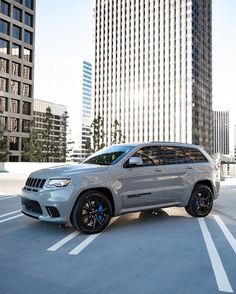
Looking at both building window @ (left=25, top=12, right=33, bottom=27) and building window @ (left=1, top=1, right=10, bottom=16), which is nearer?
building window @ (left=1, top=1, right=10, bottom=16)

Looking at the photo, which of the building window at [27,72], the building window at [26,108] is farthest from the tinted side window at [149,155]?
the building window at [27,72]

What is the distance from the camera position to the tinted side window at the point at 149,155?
23.7 feet

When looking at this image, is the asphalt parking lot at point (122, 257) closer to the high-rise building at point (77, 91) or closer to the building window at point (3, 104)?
the building window at point (3, 104)

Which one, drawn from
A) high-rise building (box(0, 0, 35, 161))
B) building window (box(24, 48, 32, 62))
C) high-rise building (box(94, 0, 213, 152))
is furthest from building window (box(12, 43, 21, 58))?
high-rise building (box(94, 0, 213, 152))

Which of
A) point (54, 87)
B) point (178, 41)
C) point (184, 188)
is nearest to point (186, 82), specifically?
point (178, 41)

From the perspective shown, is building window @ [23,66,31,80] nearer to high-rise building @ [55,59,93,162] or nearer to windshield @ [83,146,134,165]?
windshield @ [83,146,134,165]

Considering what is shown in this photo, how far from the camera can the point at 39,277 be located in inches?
161

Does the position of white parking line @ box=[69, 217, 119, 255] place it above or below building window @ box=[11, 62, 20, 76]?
below

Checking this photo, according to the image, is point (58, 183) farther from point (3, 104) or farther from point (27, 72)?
point (27, 72)

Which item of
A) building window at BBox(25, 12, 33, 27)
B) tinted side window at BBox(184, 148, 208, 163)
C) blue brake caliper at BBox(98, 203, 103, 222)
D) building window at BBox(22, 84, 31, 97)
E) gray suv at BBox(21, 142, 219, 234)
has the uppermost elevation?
building window at BBox(25, 12, 33, 27)

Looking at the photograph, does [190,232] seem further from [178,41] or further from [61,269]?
[178,41]

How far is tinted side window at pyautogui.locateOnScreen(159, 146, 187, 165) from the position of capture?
25.0ft

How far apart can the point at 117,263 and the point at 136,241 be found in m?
1.25

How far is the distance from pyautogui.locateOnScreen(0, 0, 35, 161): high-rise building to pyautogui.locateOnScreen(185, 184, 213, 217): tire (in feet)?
161
